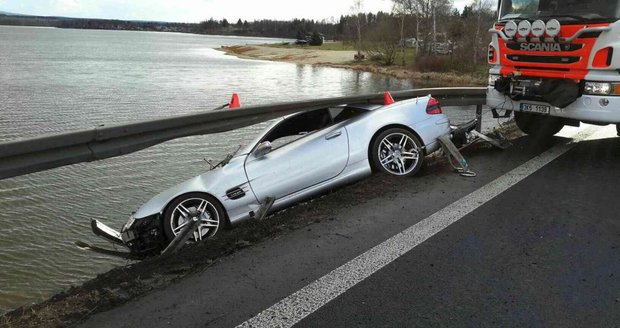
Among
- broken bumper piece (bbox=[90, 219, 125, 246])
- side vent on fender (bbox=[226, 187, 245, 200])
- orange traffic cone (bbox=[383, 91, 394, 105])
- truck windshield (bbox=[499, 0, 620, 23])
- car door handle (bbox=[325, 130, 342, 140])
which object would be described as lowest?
broken bumper piece (bbox=[90, 219, 125, 246])

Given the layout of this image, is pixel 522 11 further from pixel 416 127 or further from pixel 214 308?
pixel 214 308

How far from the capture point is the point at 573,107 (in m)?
7.42

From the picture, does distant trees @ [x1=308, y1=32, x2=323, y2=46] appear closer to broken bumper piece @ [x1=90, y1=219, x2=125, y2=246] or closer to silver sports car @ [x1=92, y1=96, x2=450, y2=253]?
silver sports car @ [x1=92, y1=96, x2=450, y2=253]

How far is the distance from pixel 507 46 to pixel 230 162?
4.95m

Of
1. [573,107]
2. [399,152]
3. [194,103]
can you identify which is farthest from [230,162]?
[194,103]

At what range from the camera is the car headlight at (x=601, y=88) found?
7027 mm

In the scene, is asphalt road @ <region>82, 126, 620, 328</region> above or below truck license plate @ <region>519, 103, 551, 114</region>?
below

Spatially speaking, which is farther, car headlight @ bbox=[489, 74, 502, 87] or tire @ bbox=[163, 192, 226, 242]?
car headlight @ bbox=[489, 74, 502, 87]

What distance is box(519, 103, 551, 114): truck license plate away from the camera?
7.75 m

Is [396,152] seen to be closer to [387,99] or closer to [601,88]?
[387,99]

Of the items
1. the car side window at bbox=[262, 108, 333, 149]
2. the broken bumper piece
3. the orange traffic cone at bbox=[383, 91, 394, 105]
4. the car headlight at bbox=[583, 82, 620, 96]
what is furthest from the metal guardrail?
the car headlight at bbox=[583, 82, 620, 96]

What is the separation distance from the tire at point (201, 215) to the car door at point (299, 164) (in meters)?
0.47

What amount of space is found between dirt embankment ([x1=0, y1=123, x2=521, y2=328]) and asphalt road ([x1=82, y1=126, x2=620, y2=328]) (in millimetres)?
110

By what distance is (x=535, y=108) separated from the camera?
7.89 m
